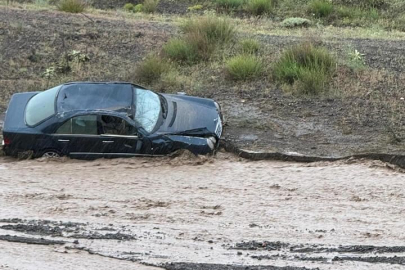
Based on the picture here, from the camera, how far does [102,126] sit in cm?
1168

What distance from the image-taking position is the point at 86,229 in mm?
→ 9367

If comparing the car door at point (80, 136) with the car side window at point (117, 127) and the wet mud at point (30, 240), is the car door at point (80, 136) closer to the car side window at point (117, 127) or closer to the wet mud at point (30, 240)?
the car side window at point (117, 127)

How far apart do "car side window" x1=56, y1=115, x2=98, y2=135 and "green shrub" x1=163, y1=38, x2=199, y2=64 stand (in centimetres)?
537

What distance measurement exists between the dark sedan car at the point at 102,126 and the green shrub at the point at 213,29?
5.53 metres

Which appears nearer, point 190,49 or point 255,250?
point 255,250

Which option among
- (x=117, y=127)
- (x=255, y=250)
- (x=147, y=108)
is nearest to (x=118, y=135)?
(x=117, y=127)

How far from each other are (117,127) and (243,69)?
4.68 meters

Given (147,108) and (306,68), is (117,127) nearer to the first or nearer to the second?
(147,108)

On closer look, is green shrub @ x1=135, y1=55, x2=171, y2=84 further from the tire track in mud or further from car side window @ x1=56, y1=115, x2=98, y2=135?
the tire track in mud

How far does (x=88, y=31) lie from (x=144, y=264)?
11.6 metres

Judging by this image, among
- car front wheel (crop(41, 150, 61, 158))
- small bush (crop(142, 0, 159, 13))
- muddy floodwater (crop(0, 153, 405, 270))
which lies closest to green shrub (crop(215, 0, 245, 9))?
small bush (crop(142, 0, 159, 13))

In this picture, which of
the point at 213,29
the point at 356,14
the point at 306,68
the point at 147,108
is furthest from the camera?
the point at 356,14

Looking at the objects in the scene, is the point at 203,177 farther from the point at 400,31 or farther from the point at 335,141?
the point at 400,31

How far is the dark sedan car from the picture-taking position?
11672mm
